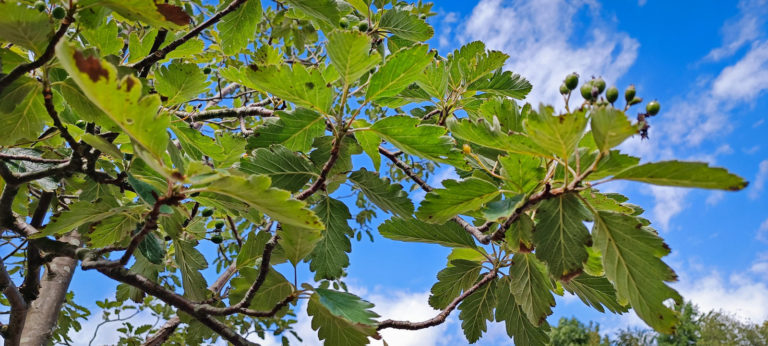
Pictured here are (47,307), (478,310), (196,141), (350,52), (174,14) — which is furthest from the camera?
(47,307)

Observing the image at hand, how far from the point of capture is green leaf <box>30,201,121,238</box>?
165cm

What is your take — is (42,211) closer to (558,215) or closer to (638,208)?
(558,215)

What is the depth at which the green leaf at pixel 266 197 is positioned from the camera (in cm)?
118

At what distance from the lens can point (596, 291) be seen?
1.99m

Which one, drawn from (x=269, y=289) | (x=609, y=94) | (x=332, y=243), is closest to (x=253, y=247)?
(x=269, y=289)

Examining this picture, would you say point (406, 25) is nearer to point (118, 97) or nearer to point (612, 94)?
point (612, 94)

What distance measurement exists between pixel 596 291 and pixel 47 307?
138 inches

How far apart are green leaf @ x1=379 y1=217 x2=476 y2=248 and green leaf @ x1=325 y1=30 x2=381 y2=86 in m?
0.59

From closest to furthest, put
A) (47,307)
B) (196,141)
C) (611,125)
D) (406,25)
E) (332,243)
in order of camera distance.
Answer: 1. (611,125)
2. (332,243)
3. (196,141)
4. (406,25)
5. (47,307)

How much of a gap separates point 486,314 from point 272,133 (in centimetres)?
125

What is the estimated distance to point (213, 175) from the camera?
114 centimetres

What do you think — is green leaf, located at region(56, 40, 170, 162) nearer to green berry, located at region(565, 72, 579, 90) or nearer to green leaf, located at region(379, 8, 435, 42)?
green berry, located at region(565, 72, 579, 90)

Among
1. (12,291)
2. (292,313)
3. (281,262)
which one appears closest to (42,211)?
(12,291)

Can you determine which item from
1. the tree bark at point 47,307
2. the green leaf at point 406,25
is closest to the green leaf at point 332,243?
the green leaf at point 406,25
